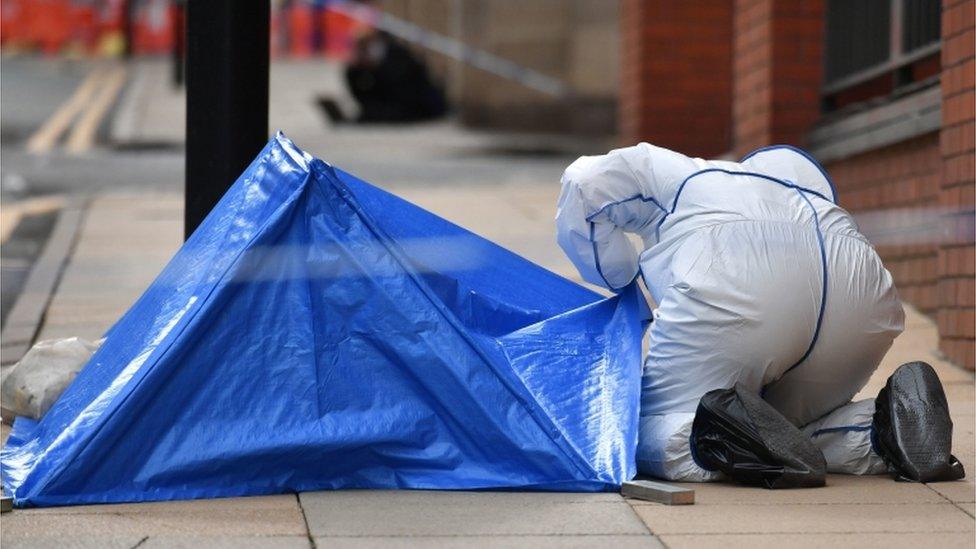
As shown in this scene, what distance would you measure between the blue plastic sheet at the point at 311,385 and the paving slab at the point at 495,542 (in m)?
0.55

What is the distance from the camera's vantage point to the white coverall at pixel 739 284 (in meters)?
4.76

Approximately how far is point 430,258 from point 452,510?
93 centimetres

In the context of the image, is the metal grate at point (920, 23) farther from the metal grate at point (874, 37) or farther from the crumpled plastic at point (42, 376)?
the crumpled plastic at point (42, 376)

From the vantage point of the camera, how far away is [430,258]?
16.6ft

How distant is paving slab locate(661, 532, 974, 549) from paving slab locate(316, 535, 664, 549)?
9 cm

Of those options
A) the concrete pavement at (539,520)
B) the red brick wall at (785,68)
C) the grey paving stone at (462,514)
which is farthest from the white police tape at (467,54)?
the grey paving stone at (462,514)

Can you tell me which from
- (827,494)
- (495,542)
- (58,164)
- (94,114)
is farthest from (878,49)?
(94,114)

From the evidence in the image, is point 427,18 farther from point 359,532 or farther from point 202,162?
point 359,532

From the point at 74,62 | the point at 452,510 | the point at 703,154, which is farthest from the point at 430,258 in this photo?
the point at 74,62

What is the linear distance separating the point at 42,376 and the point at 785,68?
5649 millimetres

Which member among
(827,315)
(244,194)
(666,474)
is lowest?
(666,474)

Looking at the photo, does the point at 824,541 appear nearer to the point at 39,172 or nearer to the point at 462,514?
the point at 462,514

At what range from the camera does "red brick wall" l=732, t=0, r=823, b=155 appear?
9.74 meters

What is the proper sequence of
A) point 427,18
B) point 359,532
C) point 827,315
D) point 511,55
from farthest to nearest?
point 427,18, point 511,55, point 827,315, point 359,532
